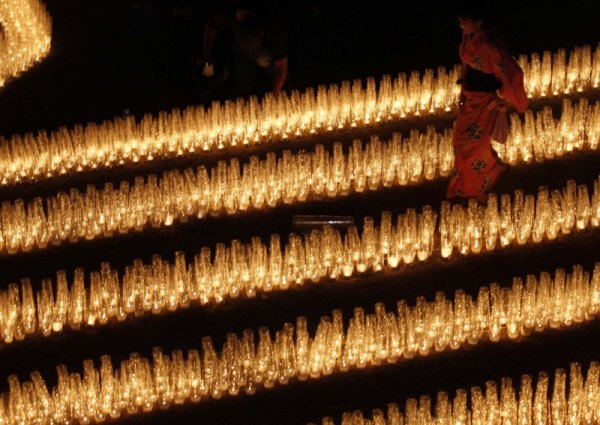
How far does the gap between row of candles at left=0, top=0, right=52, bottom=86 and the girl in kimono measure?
4.92 meters

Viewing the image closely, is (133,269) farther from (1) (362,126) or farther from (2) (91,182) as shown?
(1) (362,126)

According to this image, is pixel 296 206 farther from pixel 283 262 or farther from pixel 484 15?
pixel 484 15

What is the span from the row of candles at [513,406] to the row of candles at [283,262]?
1.54 metres

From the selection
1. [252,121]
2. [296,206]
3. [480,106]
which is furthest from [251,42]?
[480,106]

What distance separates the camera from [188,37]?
15.2 metres

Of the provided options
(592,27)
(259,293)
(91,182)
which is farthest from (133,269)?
(592,27)

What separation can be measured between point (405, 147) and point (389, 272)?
1.43 m

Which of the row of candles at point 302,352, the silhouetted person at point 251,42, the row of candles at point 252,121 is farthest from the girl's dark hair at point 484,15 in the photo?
the silhouetted person at point 251,42

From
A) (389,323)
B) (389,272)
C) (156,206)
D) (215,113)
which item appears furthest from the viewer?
(215,113)

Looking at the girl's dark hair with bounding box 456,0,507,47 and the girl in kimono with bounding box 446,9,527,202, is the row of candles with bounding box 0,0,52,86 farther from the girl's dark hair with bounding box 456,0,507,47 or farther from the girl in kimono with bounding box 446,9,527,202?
the girl's dark hair with bounding box 456,0,507,47

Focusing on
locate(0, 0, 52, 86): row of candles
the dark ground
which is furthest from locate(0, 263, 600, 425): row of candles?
locate(0, 0, 52, 86): row of candles

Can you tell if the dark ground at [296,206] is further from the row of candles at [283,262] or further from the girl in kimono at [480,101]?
the girl in kimono at [480,101]

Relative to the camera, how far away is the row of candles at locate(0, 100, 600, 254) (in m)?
11.7

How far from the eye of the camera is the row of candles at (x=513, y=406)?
965cm
